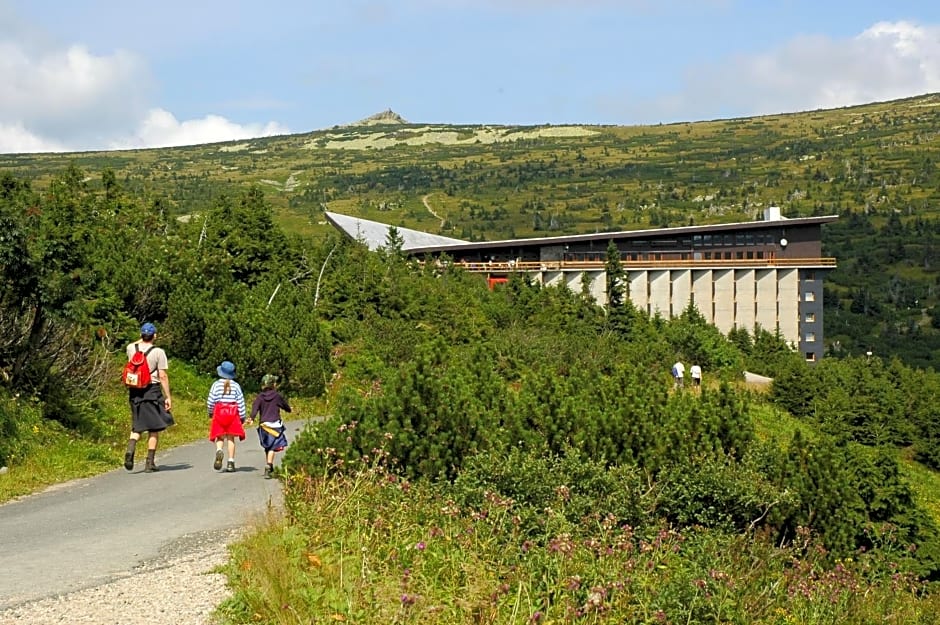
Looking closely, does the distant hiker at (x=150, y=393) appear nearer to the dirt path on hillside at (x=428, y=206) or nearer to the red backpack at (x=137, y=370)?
the red backpack at (x=137, y=370)

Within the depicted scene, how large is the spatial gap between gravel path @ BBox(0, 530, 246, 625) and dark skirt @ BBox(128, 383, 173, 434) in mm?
5007

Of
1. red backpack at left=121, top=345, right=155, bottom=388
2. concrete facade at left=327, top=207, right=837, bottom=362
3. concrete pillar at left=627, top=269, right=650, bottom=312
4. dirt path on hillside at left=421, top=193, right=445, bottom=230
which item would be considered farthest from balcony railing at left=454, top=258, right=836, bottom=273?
dirt path on hillside at left=421, top=193, right=445, bottom=230

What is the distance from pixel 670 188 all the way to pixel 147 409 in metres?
142

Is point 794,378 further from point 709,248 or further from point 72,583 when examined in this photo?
point 72,583

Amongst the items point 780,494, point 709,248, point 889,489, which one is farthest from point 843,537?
point 709,248

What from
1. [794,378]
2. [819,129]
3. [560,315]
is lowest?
[794,378]

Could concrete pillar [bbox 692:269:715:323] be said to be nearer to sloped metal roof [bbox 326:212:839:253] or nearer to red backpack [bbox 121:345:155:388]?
sloped metal roof [bbox 326:212:839:253]

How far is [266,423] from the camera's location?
42.7 ft

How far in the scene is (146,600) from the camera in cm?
676

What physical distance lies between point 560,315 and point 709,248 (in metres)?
31.4

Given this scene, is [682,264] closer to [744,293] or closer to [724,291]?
[724,291]

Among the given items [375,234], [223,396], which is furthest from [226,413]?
[375,234]

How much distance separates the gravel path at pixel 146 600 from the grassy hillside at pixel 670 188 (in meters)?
89.9

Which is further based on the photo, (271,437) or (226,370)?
(226,370)
